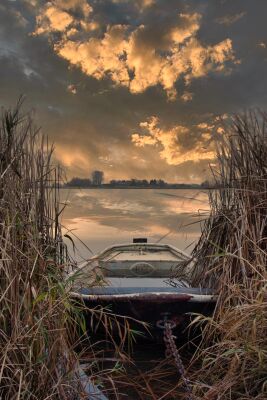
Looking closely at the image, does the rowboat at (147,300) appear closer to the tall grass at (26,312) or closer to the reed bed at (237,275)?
the reed bed at (237,275)

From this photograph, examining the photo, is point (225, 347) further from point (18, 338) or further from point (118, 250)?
point (118, 250)

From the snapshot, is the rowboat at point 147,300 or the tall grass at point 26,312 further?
the rowboat at point 147,300

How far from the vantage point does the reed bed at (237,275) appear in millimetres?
3182

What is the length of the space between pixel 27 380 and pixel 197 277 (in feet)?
9.93

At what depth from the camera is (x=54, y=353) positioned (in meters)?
2.76

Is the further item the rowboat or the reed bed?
the rowboat

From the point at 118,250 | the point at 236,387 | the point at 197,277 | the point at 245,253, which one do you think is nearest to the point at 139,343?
the point at 197,277

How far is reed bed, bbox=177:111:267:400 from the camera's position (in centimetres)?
318

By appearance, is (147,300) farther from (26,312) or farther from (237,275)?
(26,312)

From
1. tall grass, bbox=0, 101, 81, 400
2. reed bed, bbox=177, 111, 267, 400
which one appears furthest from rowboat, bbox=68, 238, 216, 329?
tall grass, bbox=0, 101, 81, 400

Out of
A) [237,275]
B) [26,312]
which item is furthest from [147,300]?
[26,312]

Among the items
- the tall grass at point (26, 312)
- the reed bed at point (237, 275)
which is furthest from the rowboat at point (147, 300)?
the tall grass at point (26, 312)

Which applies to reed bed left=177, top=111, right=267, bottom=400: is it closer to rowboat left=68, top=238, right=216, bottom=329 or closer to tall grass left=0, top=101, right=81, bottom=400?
rowboat left=68, top=238, right=216, bottom=329

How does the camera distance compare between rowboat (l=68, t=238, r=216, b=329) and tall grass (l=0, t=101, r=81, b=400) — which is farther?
rowboat (l=68, t=238, r=216, b=329)
